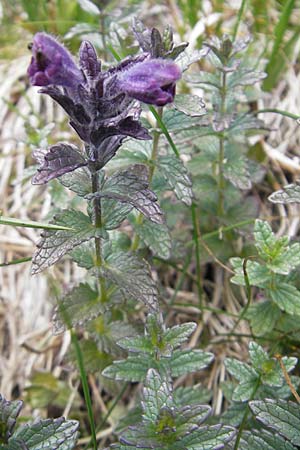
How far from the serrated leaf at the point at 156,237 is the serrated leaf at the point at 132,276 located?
0.19 meters

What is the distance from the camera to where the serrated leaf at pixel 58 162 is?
1.75 meters

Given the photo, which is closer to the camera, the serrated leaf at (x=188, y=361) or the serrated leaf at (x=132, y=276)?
the serrated leaf at (x=132, y=276)

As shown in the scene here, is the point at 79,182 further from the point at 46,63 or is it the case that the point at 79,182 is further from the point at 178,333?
the point at 178,333

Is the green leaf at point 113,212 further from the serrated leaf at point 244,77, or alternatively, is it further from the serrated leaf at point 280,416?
the serrated leaf at point 244,77

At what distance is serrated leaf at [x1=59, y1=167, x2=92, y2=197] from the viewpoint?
6.48 ft

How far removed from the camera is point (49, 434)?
1.77m

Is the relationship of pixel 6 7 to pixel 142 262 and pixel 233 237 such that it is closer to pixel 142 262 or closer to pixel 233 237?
pixel 233 237

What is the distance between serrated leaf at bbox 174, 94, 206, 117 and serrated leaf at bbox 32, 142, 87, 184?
499 millimetres

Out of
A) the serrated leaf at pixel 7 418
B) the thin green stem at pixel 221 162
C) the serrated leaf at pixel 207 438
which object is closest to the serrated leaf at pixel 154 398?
the serrated leaf at pixel 207 438

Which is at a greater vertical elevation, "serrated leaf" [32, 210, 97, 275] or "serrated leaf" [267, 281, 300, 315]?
"serrated leaf" [32, 210, 97, 275]

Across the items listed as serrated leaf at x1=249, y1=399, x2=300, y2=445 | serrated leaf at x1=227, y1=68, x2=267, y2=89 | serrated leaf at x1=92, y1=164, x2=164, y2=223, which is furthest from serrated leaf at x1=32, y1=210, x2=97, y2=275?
serrated leaf at x1=227, y1=68, x2=267, y2=89

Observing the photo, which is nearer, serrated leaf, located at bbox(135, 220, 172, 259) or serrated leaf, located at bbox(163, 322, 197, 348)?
serrated leaf, located at bbox(163, 322, 197, 348)

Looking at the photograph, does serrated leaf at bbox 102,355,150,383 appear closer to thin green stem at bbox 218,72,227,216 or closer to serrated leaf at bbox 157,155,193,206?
serrated leaf at bbox 157,155,193,206

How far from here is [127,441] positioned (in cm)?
178
